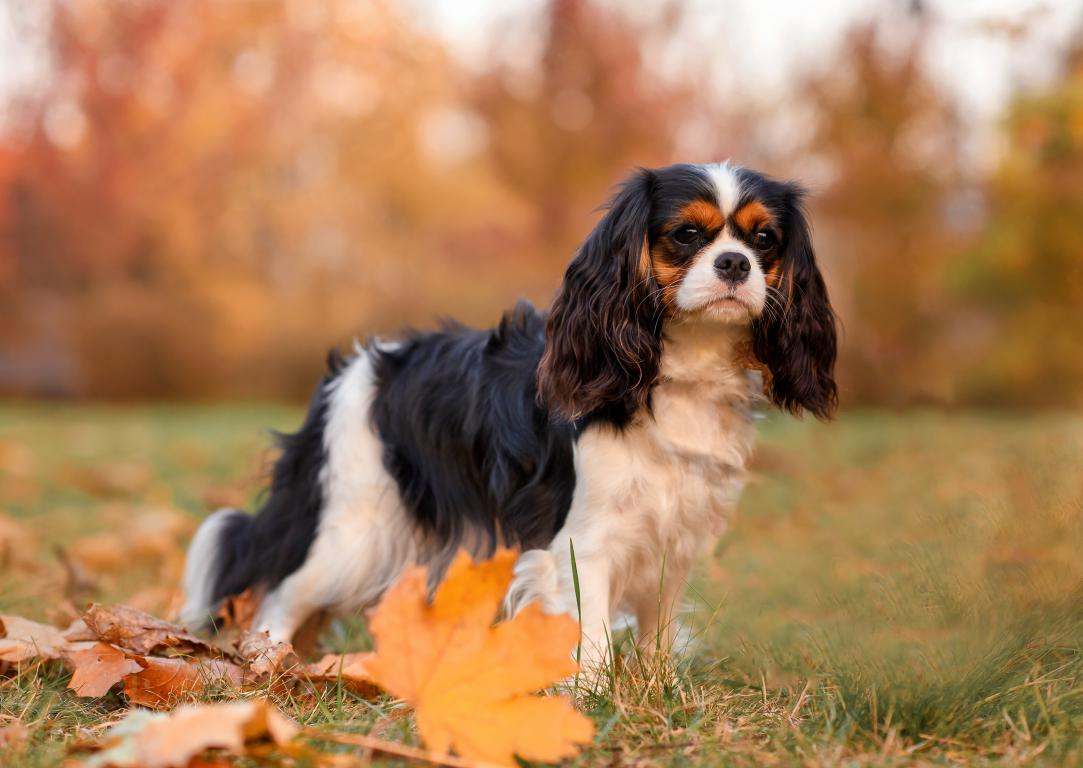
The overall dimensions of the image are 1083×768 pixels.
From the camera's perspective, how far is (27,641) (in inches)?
98.9

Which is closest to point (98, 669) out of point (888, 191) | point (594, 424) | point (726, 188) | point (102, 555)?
point (594, 424)

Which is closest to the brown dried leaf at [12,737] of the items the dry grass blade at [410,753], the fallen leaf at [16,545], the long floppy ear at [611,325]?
the dry grass blade at [410,753]

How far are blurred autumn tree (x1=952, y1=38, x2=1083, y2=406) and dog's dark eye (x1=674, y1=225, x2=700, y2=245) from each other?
416 inches

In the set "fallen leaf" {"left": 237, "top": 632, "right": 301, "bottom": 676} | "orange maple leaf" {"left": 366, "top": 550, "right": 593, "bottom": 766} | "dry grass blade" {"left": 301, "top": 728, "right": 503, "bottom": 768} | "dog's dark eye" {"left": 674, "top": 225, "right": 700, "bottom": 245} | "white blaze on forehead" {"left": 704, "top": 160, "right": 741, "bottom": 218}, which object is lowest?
"fallen leaf" {"left": 237, "top": 632, "right": 301, "bottom": 676}

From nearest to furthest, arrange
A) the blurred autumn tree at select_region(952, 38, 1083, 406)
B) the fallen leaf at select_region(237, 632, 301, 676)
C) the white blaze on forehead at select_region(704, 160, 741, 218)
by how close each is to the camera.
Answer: the fallen leaf at select_region(237, 632, 301, 676) < the white blaze on forehead at select_region(704, 160, 741, 218) < the blurred autumn tree at select_region(952, 38, 1083, 406)

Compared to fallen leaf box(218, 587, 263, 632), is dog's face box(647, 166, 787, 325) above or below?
above

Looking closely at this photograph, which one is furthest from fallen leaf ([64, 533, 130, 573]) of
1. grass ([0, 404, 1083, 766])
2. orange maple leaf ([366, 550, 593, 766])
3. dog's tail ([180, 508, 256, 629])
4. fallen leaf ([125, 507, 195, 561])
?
orange maple leaf ([366, 550, 593, 766])

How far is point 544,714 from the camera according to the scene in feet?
5.35

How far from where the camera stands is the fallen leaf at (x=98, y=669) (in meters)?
2.24

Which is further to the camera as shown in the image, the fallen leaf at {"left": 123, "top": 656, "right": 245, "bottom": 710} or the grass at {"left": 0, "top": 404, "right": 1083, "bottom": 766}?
the fallen leaf at {"left": 123, "top": 656, "right": 245, "bottom": 710}

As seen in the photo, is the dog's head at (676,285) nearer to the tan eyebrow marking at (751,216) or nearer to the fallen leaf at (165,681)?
the tan eyebrow marking at (751,216)

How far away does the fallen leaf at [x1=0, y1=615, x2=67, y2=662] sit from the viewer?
7.98 ft

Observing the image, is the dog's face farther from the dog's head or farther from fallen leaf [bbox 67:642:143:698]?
fallen leaf [bbox 67:642:143:698]

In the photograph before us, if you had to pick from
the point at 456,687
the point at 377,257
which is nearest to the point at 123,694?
the point at 456,687
